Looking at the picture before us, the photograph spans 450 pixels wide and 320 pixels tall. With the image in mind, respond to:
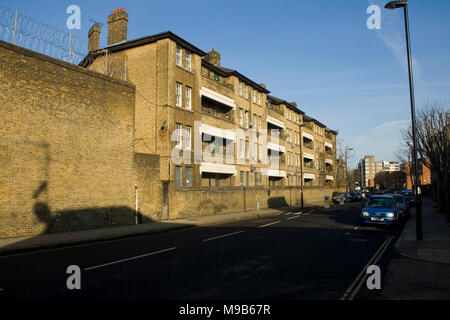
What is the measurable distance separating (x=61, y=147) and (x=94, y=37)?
1584 cm

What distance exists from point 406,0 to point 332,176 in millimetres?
67454

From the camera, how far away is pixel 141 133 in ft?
88.0

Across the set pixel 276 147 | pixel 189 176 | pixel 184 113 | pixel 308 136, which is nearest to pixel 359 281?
pixel 189 176

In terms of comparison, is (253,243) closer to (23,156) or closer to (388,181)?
(23,156)

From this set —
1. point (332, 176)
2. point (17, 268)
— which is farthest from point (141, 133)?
point (332, 176)

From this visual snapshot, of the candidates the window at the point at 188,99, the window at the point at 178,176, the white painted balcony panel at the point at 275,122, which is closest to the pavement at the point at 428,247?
the window at the point at 178,176

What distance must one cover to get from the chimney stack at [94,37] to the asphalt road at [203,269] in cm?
2054

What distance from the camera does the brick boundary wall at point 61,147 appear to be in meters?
14.5

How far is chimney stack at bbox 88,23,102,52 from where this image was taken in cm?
2850

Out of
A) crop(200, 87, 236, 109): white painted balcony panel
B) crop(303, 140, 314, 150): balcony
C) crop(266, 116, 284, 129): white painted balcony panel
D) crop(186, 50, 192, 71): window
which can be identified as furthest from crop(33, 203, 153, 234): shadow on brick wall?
crop(303, 140, 314, 150): balcony

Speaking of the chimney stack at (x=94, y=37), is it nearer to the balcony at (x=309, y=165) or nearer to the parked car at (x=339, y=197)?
the parked car at (x=339, y=197)

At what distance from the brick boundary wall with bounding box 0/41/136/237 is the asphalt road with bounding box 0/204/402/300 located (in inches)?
166

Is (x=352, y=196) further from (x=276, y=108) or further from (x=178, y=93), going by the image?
(x=178, y=93)
